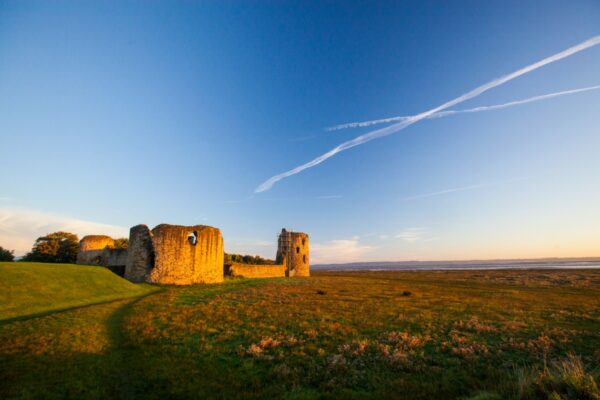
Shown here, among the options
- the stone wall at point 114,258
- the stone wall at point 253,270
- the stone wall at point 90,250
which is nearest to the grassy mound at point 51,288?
the stone wall at point 114,258

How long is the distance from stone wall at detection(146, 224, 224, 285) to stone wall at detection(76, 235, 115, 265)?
1294cm

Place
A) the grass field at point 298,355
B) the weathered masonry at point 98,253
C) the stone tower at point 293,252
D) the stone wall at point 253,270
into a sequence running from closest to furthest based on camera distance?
1. the grass field at point 298,355
2. the weathered masonry at point 98,253
3. the stone wall at point 253,270
4. the stone tower at point 293,252

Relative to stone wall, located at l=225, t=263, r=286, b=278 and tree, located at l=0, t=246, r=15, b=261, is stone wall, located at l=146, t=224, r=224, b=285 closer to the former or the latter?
stone wall, located at l=225, t=263, r=286, b=278

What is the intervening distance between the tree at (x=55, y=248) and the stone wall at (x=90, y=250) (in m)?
2.80

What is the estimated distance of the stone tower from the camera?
55.8 metres

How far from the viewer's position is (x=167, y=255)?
29109mm

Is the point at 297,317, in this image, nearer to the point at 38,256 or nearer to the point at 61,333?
the point at 61,333

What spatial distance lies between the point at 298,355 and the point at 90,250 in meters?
38.9

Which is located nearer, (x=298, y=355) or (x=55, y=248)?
(x=298, y=355)

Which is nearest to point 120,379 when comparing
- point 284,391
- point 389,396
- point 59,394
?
point 59,394

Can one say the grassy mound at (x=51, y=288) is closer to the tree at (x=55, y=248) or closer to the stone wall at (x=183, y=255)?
the stone wall at (x=183, y=255)

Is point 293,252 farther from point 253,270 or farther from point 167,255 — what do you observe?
point 167,255

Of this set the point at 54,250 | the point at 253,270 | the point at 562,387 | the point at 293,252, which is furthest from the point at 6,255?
the point at 562,387

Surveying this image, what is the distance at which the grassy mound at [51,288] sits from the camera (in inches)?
568
